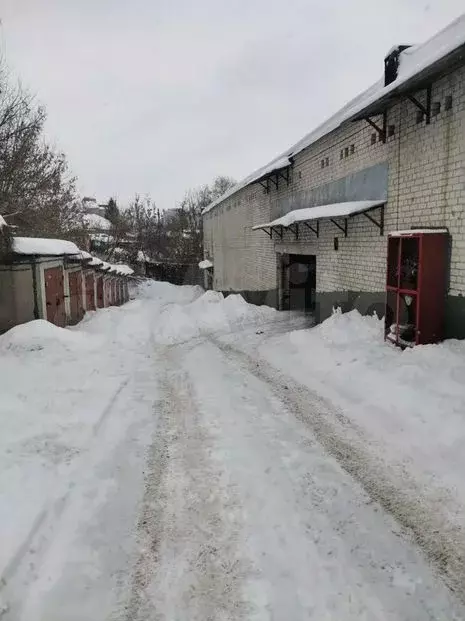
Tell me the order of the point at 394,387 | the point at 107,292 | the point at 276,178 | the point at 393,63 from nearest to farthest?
1. the point at 394,387
2. the point at 393,63
3. the point at 276,178
4. the point at 107,292

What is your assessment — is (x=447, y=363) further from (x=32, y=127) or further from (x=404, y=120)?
(x=32, y=127)

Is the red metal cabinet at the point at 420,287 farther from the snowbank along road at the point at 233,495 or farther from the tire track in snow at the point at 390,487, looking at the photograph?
the tire track in snow at the point at 390,487

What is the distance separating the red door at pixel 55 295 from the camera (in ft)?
38.5

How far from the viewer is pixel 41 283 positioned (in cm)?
1130

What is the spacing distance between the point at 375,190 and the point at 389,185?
21.6 inches

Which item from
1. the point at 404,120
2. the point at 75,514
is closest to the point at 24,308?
the point at 75,514

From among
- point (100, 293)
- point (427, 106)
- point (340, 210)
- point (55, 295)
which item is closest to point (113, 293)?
point (100, 293)

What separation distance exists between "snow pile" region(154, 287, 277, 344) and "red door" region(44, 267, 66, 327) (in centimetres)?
269

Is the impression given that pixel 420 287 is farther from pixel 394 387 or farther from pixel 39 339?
pixel 39 339

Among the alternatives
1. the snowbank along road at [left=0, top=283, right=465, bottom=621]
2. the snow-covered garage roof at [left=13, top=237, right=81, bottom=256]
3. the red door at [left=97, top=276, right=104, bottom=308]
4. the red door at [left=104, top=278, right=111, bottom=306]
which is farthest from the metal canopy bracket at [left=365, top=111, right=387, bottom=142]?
the red door at [left=104, top=278, right=111, bottom=306]

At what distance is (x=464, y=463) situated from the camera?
3973 millimetres

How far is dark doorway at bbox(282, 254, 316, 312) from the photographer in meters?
15.2

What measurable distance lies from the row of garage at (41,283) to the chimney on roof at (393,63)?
27.7ft

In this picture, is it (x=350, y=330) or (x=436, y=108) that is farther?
(x=350, y=330)
